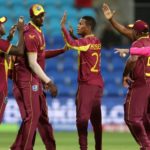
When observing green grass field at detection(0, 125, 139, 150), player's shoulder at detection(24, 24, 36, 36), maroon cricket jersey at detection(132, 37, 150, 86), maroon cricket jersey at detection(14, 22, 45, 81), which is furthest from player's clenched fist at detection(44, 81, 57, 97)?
green grass field at detection(0, 125, 139, 150)

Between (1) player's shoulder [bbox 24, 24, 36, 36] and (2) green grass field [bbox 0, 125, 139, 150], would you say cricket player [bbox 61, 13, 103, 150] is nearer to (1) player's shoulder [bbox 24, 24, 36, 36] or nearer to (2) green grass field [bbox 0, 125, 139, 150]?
(1) player's shoulder [bbox 24, 24, 36, 36]

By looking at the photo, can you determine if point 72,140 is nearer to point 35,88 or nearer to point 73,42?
point 73,42

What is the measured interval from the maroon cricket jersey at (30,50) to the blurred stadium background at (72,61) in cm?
718

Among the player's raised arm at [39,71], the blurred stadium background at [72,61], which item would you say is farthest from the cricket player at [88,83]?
the blurred stadium background at [72,61]

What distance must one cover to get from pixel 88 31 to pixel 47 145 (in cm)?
181

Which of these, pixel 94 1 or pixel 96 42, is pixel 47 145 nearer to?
pixel 96 42

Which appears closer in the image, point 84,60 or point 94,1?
point 84,60

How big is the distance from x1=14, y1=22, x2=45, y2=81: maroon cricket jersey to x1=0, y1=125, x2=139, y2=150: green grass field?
2705 millimetres

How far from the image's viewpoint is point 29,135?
9.91 meters

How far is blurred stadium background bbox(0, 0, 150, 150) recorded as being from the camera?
17.5m

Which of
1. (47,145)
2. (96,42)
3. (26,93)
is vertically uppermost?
(96,42)

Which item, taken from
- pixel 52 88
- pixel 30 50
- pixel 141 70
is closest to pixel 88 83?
pixel 141 70

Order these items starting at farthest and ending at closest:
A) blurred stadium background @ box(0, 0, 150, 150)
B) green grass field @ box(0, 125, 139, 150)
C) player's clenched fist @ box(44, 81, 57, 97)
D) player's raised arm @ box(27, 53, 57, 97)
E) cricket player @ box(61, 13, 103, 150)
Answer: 1. blurred stadium background @ box(0, 0, 150, 150)
2. green grass field @ box(0, 125, 139, 150)
3. cricket player @ box(61, 13, 103, 150)
4. player's raised arm @ box(27, 53, 57, 97)
5. player's clenched fist @ box(44, 81, 57, 97)

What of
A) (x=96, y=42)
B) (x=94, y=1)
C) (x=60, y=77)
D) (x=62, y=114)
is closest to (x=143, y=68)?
(x=96, y=42)
